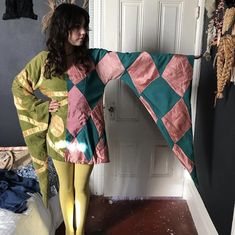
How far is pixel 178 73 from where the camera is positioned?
2.06m

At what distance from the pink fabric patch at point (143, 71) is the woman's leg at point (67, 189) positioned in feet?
2.15

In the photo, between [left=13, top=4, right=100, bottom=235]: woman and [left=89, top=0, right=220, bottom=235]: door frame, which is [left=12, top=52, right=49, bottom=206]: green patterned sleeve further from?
[left=89, top=0, right=220, bottom=235]: door frame

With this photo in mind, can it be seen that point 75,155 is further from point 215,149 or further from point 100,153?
point 215,149

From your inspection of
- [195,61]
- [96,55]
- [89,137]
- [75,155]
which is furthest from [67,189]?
[195,61]

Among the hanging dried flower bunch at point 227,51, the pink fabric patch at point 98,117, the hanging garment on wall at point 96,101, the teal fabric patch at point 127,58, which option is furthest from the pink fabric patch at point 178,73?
the pink fabric patch at point 98,117

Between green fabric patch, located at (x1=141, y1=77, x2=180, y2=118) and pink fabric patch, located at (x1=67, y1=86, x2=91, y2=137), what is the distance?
0.39 m

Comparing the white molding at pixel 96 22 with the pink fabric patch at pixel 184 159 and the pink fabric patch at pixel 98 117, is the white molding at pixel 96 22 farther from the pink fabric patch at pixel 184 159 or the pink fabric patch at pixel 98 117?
the pink fabric patch at pixel 184 159

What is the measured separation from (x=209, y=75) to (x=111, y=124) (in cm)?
89

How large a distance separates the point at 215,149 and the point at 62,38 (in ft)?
3.73

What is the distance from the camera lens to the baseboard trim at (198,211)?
2291 mm

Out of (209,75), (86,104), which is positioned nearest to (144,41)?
(209,75)

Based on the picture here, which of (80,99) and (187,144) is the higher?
(80,99)

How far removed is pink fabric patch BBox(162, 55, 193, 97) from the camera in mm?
2051

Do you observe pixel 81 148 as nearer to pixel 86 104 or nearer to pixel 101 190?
pixel 86 104
